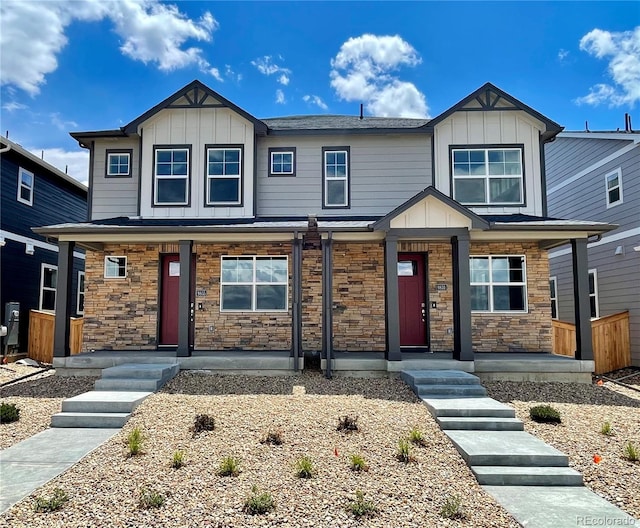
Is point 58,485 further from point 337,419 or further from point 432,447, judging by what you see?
point 432,447

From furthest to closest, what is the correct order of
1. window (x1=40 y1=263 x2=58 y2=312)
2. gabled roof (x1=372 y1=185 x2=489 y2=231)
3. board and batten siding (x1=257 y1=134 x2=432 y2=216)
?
window (x1=40 y1=263 x2=58 y2=312), board and batten siding (x1=257 y1=134 x2=432 y2=216), gabled roof (x1=372 y1=185 x2=489 y2=231)

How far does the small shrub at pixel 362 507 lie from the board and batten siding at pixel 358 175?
7.44 meters

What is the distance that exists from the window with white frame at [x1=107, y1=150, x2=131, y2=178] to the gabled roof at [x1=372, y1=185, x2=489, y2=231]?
6478 millimetres

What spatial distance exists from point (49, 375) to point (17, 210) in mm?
5679

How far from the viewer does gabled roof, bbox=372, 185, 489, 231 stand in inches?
332

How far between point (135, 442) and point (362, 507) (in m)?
2.72

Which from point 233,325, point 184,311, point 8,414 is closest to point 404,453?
point 8,414

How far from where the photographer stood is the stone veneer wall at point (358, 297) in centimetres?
992

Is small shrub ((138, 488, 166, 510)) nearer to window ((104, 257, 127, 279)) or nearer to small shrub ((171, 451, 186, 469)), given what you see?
small shrub ((171, 451, 186, 469))

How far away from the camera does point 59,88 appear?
10.1 meters

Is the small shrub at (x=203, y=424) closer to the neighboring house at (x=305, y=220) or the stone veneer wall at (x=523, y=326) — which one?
the neighboring house at (x=305, y=220)

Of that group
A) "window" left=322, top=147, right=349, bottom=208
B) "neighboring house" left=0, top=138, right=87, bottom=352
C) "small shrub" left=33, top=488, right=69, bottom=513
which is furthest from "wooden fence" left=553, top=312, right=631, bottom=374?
"neighboring house" left=0, top=138, right=87, bottom=352

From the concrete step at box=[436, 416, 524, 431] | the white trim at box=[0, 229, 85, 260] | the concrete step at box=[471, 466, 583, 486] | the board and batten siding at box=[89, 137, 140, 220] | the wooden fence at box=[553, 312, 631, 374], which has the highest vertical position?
the board and batten siding at box=[89, 137, 140, 220]

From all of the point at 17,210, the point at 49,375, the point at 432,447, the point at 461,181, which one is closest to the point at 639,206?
the point at 461,181
